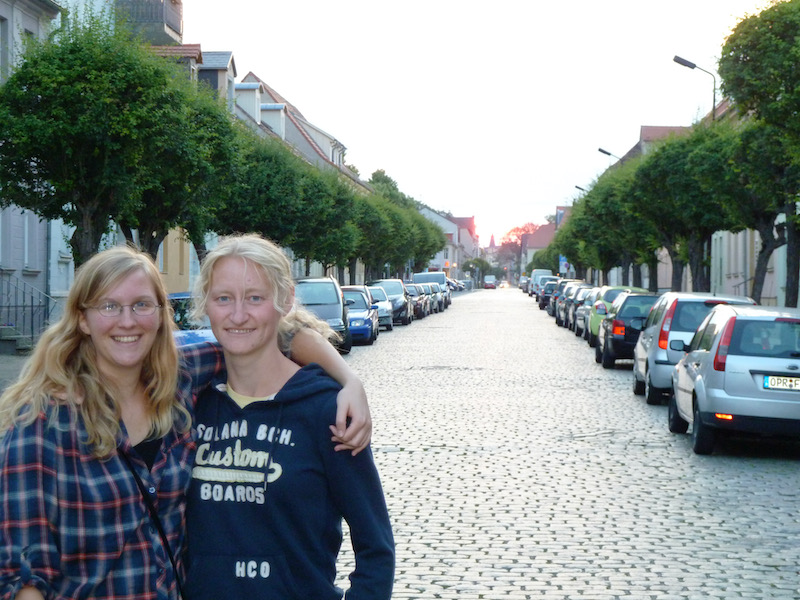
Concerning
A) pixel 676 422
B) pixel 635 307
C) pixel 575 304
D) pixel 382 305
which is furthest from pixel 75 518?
pixel 575 304

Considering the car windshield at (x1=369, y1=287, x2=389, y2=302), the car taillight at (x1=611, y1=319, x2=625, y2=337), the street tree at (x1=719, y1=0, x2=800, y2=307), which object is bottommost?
the car taillight at (x1=611, y1=319, x2=625, y2=337)

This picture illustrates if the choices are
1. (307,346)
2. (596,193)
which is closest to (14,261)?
(307,346)

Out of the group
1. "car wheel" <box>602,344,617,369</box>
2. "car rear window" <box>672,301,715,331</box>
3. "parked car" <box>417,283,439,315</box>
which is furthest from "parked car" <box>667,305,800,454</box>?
"parked car" <box>417,283,439,315</box>

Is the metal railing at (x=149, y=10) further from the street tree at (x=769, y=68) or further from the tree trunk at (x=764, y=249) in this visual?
the street tree at (x=769, y=68)

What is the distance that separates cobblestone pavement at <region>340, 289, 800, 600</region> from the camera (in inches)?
250

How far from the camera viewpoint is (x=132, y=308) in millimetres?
2822

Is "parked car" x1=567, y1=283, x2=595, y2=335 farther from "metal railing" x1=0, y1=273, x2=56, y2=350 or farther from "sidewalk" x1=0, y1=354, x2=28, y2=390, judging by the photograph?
"sidewalk" x1=0, y1=354, x2=28, y2=390

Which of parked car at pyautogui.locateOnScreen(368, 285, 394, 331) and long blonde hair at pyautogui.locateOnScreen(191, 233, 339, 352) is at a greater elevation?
long blonde hair at pyautogui.locateOnScreen(191, 233, 339, 352)

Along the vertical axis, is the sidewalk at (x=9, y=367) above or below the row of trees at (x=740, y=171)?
below

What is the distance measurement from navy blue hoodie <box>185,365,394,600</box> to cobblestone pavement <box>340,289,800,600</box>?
340 cm

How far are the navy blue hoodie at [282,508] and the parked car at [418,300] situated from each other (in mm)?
46364

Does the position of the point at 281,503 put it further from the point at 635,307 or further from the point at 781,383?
the point at 635,307

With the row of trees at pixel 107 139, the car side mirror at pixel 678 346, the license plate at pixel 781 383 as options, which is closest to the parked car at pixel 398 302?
the row of trees at pixel 107 139

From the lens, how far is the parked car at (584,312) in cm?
3233
